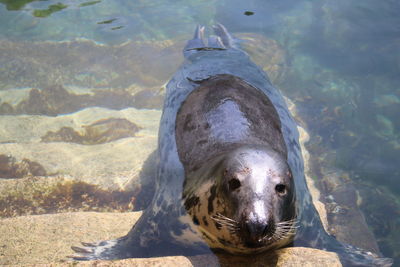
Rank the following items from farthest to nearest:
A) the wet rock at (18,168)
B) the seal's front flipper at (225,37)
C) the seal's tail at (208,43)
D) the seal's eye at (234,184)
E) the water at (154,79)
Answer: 1. the seal's front flipper at (225,37)
2. the seal's tail at (208,43)
3. the water at (154,79)
4. the wet rock at (18,168)
5. the seal's eye at (234,184)

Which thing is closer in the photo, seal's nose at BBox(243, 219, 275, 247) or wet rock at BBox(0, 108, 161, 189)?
seal's nose at BBox(243, 219, 275, 247)

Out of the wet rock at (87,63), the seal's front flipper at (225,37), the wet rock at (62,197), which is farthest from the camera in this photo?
the wet rock at (87,63)

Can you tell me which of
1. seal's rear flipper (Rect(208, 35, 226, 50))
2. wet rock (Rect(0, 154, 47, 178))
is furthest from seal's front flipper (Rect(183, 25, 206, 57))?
wet rock (Rect(0, 154, 47, 178))

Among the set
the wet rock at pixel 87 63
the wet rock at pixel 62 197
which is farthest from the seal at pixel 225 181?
the wet rock at pixel 87 63

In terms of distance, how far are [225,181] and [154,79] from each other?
5.68m

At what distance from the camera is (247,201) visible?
1.53 meters

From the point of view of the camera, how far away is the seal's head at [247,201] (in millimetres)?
1514

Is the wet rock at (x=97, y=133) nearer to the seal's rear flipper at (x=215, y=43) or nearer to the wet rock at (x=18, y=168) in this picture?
the wet rock at (x=18, y=168)

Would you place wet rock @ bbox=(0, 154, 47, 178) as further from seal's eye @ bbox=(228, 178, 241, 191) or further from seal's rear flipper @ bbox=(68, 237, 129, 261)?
seal's eye @ bbox=(228, 178, 241, 191)

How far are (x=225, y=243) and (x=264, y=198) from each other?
0.47m

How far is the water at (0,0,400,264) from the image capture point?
14.0 feet

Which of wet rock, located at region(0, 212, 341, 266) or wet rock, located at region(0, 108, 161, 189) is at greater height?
wet rock, located at region(0, 212, 341, 266)

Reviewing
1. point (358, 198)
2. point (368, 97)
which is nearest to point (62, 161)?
point (358, 198)

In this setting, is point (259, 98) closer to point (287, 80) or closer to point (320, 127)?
point (320, 127)
